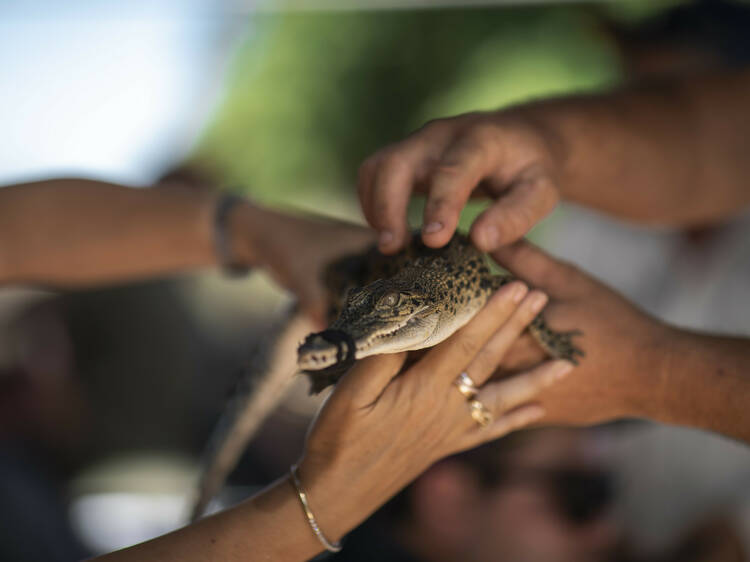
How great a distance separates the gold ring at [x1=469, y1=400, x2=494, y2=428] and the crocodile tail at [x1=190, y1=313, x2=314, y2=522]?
3.92 ft

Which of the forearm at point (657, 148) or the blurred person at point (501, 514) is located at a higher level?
the forearm at point (657, 148)

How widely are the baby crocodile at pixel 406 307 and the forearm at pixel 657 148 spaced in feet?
1.87

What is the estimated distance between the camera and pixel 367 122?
32.4 feet

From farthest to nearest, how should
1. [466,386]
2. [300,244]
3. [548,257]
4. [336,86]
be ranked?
[336,86], [300,244], [548,257], [466,386]

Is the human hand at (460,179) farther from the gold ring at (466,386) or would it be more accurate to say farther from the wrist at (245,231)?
the wrist at (245,231)

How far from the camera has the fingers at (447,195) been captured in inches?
72.0

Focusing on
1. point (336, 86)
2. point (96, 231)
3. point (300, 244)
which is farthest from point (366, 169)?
point (336, 86)

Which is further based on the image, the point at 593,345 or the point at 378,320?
the point at 593,345

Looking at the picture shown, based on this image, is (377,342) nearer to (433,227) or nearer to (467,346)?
(467,346)

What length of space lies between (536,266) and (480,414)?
1.83 feet

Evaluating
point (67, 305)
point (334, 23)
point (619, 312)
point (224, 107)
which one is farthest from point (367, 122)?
point (619, 312)

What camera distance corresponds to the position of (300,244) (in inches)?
104

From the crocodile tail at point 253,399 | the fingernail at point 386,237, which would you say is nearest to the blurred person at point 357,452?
the fingernail at point 386,237

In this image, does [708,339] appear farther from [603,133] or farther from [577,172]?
[603,133]
